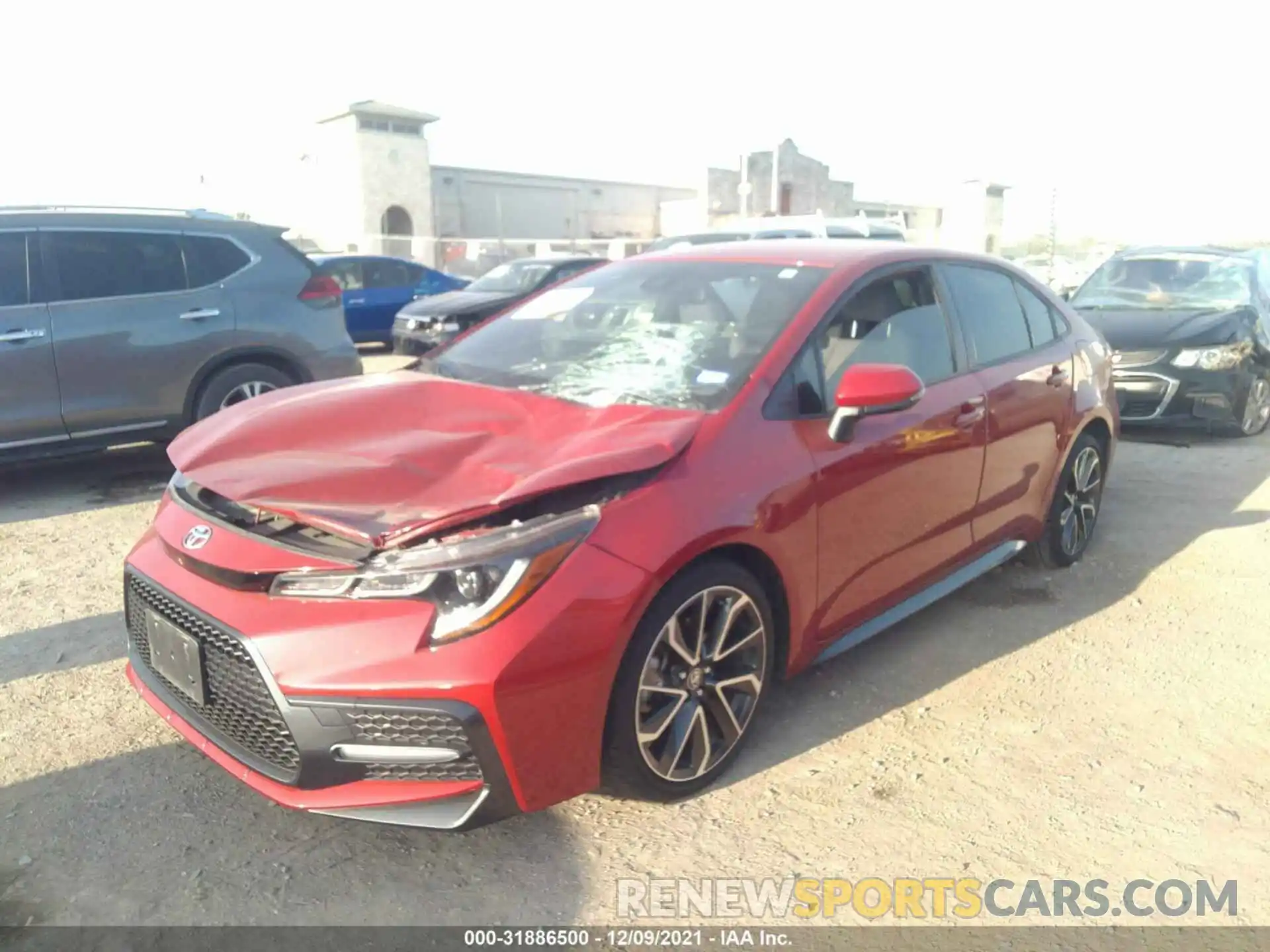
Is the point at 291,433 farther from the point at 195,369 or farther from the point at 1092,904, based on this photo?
the point at 195,369

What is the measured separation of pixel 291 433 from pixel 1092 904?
2.57 meters

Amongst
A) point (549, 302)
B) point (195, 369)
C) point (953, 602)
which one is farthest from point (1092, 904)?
point (195, 369)

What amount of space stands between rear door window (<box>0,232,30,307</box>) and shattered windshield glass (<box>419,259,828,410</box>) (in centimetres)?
335

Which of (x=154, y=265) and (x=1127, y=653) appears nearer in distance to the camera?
(x=1127, y=653)

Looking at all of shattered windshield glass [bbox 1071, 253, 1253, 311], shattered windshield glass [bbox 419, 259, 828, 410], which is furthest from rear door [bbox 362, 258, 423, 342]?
shattered windshield glass [bbox 419, 259, 828, 410]

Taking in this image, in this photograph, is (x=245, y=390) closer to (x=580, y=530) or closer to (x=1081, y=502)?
(x=580, y=530)

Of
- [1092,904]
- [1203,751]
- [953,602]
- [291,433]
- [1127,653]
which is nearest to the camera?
[1092,904]

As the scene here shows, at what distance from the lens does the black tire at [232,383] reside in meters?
6.29

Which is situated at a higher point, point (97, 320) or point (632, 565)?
point (97, 320)

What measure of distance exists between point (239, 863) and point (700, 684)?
51.9 inches

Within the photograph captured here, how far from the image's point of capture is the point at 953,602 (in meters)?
4.43

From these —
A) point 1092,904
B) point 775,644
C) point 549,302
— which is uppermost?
point 549,302

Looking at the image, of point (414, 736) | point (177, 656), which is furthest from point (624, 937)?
point (177, 656)

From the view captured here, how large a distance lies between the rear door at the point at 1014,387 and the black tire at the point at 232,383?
441 cm
